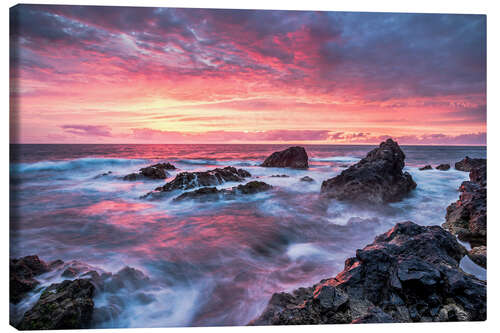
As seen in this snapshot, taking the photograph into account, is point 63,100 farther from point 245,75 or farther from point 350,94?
point 350,94

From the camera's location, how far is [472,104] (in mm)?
3609

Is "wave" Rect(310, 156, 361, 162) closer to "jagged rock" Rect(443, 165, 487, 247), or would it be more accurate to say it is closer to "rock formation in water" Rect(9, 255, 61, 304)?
"jagged rock" Rect(443, 165, 487, 247)

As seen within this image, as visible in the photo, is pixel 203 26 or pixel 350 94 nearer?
pixel 203 26

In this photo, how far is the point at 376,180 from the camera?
Answer: 5180mm

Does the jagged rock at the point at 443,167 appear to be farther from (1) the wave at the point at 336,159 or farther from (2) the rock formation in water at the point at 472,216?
(1) the wave at the point at 336,159

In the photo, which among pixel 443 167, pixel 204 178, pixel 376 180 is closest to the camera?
pixel 376 180

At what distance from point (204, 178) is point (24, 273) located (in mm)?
3992

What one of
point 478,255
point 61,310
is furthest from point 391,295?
point 61,310

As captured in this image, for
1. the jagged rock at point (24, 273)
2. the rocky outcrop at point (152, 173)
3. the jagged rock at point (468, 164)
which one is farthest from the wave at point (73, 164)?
the jagged rock at point (468, 164)

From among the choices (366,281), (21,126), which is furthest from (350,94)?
(21,126)

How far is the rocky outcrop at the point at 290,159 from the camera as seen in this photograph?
6.26 metres

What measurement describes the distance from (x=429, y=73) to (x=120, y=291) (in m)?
5.15

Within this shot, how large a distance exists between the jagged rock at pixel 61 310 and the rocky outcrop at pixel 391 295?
71.0 inches

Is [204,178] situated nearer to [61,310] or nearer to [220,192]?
[220,192]
